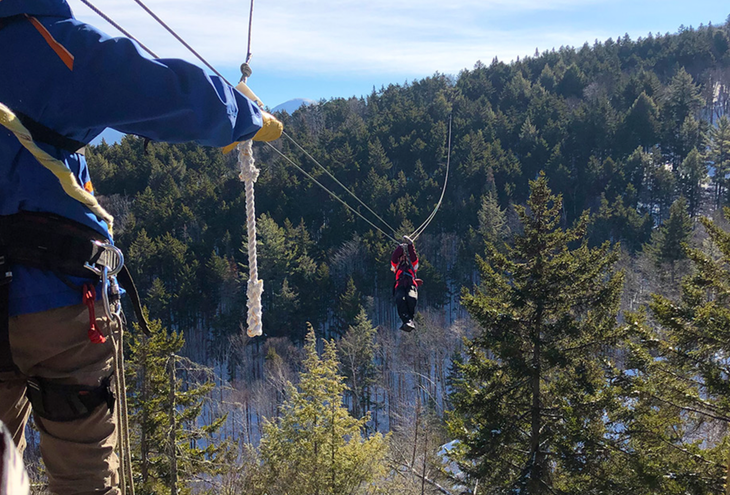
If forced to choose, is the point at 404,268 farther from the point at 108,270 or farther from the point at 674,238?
the point at 674,238

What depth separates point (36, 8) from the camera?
189cm

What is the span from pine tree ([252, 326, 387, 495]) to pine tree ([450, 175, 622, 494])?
2642 mm

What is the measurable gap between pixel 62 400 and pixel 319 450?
1136cm

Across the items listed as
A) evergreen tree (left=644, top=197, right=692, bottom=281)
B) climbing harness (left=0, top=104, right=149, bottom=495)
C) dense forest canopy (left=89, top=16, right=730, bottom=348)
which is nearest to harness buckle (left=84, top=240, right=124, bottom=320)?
climbing harness (left=0, top=104, right=149, bottom=495)

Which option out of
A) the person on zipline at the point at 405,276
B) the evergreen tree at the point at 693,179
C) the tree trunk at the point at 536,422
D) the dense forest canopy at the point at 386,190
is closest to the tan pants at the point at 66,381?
the person on zipline at the point at 405,276

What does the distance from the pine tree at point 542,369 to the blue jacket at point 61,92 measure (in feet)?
33.2

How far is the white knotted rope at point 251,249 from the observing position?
2623 mm

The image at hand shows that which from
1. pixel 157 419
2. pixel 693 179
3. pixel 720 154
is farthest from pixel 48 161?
pixel 720 154

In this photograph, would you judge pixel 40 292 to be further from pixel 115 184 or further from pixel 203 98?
pixel 115 184

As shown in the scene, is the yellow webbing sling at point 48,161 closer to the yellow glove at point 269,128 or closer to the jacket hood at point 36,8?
the jacket hood at point 36,8

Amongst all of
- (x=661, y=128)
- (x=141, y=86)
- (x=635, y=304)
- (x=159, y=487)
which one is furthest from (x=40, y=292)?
(x=661, y=128)

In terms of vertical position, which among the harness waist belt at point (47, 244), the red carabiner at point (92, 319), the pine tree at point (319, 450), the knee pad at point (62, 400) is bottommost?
the pine tree at point (319, 450)

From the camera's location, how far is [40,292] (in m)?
1.88

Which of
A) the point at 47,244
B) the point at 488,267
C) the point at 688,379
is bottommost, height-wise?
the point at 688,379
